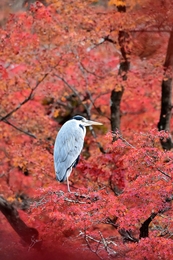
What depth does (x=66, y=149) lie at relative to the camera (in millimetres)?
8992

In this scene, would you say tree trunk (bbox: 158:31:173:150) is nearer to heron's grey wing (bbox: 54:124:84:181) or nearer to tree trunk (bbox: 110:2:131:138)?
tree trunk (bbox: 110:2:131:138)

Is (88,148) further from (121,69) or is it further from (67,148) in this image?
(67,148)

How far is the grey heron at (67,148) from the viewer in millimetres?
8852

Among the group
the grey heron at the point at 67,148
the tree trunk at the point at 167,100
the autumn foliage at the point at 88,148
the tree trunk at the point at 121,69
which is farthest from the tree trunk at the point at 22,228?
the tree trunk at the point at 167,100

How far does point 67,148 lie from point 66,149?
3 cm

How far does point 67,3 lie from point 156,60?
2.89m

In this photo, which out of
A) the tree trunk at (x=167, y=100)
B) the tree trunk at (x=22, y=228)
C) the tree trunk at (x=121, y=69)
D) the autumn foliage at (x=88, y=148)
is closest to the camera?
the autumn foliage at (x=88, y=148)

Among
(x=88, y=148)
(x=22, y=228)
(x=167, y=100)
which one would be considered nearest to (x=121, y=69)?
(x=167, y=100)

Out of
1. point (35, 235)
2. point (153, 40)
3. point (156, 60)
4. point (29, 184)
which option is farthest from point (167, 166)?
point (29, 184)

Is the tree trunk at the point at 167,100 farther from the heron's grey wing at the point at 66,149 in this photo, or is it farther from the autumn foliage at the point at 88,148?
the heron's grey wing at the point at 66,149

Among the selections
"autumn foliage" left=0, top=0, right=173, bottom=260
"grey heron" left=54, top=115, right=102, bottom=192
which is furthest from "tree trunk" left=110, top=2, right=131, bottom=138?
"grey heron" left=54, top=115, right=102, bottom=192

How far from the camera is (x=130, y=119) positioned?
1750cm

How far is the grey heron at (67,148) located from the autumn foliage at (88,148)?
60 centimetres

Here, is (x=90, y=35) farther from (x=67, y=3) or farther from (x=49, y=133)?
(x=49, y=133)
